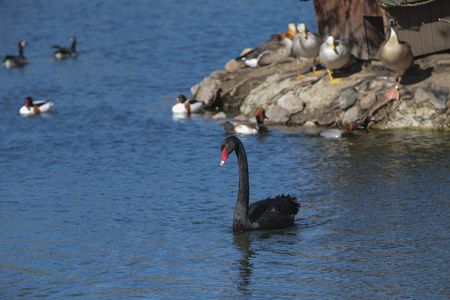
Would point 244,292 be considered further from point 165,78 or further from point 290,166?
point 165,78

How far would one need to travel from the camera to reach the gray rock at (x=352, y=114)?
20562 mm

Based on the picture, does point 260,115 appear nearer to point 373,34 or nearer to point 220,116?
point 220,116

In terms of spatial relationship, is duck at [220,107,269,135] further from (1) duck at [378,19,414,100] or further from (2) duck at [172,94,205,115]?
(1) duck at [378,19,414,100]

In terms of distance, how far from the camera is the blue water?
1115 centimetres

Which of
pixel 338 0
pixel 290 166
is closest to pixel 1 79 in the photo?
pixel 338 0

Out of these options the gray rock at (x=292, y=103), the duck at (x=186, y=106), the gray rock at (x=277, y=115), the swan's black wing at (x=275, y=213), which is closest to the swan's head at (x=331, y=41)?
the gray rock at (x=292, y=103)

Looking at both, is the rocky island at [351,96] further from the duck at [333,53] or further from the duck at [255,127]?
the duck at [255,127]

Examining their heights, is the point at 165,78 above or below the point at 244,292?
above

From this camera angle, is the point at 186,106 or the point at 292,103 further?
the point at 186,106

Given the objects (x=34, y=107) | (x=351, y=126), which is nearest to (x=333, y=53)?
(x=351, y=126)

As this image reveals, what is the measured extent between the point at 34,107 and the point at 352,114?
36.1 ft

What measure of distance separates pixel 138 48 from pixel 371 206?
78.6 feet

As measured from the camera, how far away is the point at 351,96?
20.8 m

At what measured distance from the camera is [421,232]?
12758 mm
